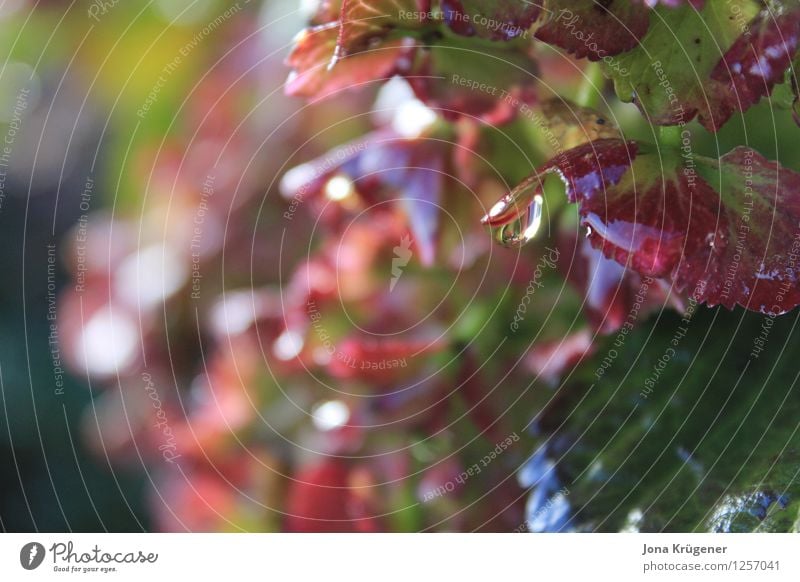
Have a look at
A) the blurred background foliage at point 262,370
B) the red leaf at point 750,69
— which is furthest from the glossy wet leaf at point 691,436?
the red leaf at point 750,69

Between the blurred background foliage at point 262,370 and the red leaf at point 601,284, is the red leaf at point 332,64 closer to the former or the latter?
the blurred background foliage at point 262,370

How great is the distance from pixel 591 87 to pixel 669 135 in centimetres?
4

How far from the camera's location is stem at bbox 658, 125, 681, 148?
384 mm

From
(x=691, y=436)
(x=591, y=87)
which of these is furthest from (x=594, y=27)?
(x=691, y=436)

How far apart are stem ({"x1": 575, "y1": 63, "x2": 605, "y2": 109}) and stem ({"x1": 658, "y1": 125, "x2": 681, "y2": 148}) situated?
35mm

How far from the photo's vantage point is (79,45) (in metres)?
0.36

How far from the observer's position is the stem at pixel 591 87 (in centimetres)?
38

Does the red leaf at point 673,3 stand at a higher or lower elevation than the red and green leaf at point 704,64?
higher

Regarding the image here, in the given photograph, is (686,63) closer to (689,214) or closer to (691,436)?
(689,214)

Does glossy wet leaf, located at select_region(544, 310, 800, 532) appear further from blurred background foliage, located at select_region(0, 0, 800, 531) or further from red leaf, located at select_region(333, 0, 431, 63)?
red leaf, located at select_region(333, 0, 431, 63)

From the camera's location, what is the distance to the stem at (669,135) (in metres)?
0.38

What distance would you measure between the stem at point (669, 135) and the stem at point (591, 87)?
0.03 m

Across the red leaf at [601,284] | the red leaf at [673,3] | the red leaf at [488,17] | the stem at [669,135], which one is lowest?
the red leaf at [601,284]

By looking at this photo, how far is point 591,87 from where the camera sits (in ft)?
1.25
